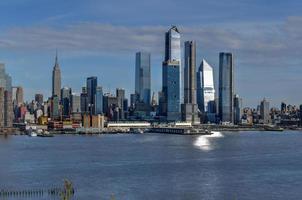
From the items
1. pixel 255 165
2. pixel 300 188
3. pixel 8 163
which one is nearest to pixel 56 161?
pixel 8 163

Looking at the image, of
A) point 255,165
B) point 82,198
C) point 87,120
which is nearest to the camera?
point 82,198

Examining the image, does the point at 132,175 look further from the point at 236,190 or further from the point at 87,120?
the point at 87,120

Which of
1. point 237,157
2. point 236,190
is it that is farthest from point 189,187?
point 237,157

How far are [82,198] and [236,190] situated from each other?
384 inches

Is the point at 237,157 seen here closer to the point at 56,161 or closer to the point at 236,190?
the point at 56,161

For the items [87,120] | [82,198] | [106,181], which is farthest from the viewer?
[87,120]

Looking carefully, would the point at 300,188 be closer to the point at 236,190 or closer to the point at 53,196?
the point at 236,190

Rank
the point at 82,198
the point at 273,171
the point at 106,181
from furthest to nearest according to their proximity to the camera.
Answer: the point at 273,171
the point at 106,181
the point at 82,198

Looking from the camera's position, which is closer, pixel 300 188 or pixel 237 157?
pixel 300 188

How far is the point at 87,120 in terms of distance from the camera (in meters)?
182

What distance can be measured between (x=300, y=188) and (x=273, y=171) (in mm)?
10757

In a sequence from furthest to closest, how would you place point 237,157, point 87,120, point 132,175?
point 87,120, point 237,157, point 132,175

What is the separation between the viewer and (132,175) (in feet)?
154

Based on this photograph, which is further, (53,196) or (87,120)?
(87,120)
